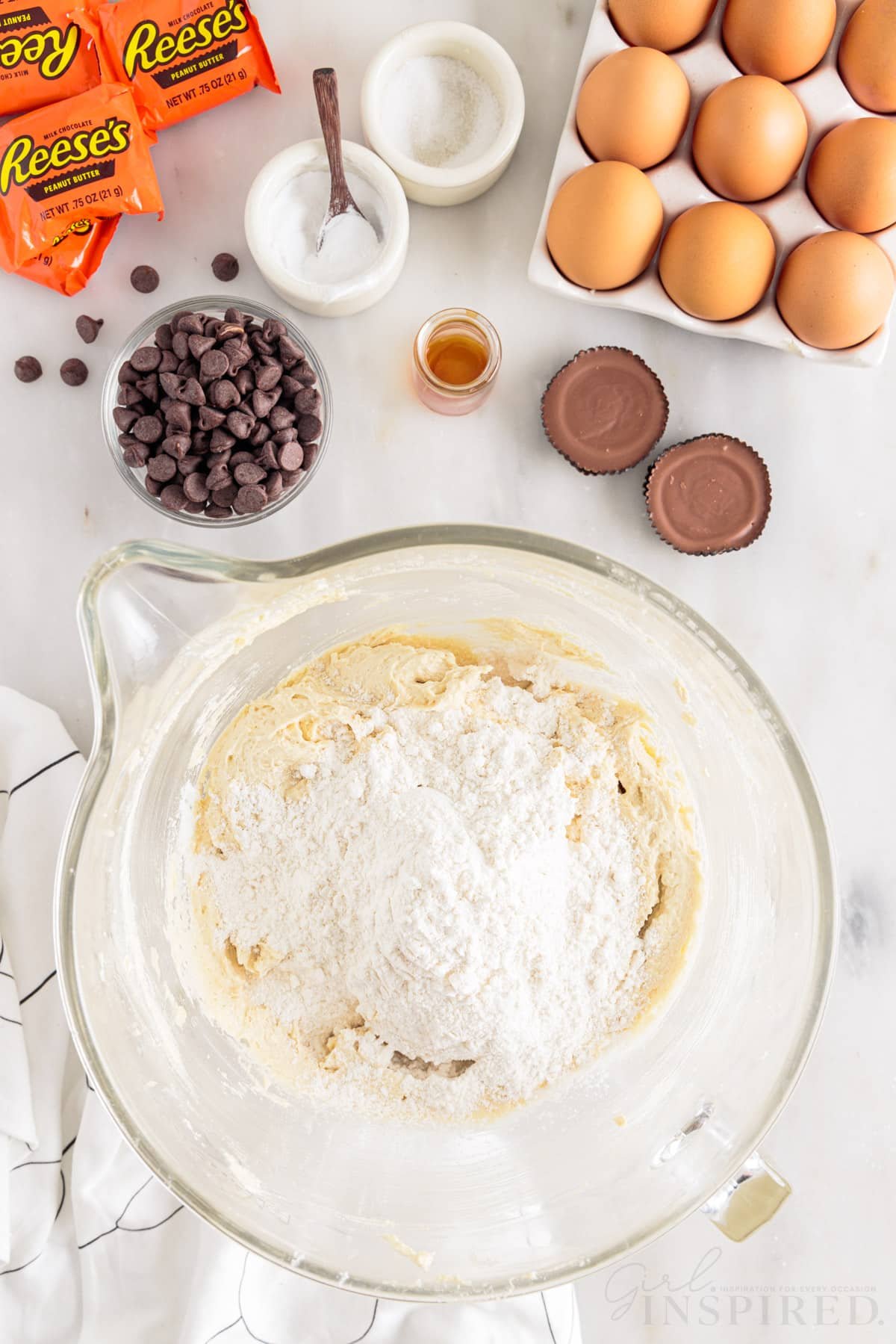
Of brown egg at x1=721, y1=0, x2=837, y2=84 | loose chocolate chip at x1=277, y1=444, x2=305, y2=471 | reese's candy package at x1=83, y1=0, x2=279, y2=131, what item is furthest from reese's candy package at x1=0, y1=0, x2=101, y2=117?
brown egg at x1=721, y1=0, x2=837, y2=84

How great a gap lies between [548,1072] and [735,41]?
1.62 metres

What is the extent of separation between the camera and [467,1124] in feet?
4.67

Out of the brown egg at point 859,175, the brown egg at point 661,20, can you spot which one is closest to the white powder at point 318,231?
the brown egg at point 661,20

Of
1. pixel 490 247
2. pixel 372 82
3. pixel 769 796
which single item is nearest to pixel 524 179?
pixel 490 247

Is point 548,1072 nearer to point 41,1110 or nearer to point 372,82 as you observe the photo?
point 41,1110

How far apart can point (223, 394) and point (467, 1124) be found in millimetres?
1148

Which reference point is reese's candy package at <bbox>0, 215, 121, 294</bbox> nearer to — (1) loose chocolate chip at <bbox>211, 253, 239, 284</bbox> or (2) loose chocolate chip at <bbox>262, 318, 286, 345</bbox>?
(1) loose chocolate chip at <bbox>211, 253, 239, 284</bbox>

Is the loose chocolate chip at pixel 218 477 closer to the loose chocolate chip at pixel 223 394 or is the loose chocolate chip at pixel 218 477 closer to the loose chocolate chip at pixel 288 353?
the loose chocolate chip at pixel 223 394

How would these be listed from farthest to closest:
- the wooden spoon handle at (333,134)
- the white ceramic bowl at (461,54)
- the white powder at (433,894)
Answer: the white ceramic bowl at (461,54), the wooden spoon handle at (333,134), the white powder at (433,894)

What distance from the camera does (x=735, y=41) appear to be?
162 cm

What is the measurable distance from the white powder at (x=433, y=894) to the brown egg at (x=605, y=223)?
703 millimetres

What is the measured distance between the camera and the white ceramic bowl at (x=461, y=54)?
64.7 inches

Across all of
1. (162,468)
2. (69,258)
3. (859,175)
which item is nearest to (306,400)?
(162,468)

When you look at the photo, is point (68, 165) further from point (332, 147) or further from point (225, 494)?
point (225, 494)
